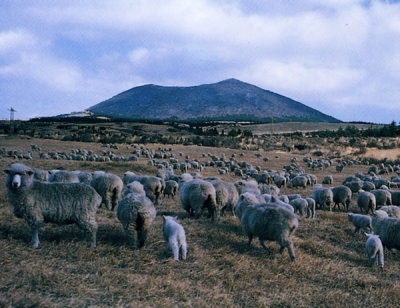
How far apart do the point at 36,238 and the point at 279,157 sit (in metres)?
37.9

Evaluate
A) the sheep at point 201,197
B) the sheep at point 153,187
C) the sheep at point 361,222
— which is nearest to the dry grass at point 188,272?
the sheep at point 201,197

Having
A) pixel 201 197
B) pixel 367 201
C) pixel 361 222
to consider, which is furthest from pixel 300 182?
pixel 201 197

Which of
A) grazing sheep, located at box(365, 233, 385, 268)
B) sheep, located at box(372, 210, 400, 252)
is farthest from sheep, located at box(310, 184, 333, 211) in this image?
grazing sheep, located at box(365, 233, 385, 268)

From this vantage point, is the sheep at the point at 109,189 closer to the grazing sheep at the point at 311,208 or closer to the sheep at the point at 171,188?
the sheep at the point at 171,188

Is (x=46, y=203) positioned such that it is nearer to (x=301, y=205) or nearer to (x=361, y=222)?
(x=301, y=205)

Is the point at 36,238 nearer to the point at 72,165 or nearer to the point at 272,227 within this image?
the point at 272,227

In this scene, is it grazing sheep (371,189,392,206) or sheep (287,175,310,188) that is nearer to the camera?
grazing sheep (371,189,392,206)

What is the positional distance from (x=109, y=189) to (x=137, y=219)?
468cm

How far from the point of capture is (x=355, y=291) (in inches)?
309

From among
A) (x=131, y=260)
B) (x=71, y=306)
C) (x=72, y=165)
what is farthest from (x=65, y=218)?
(x=72, y=165)

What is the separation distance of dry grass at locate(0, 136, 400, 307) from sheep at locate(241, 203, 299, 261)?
34 centimetres

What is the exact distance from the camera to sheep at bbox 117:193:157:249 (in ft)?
27.9

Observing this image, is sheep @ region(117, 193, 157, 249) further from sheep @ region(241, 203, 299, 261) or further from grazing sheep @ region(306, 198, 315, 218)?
grazing sheep @ region(306, 198, 315, 218)

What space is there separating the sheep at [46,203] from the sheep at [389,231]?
749 centimetres
